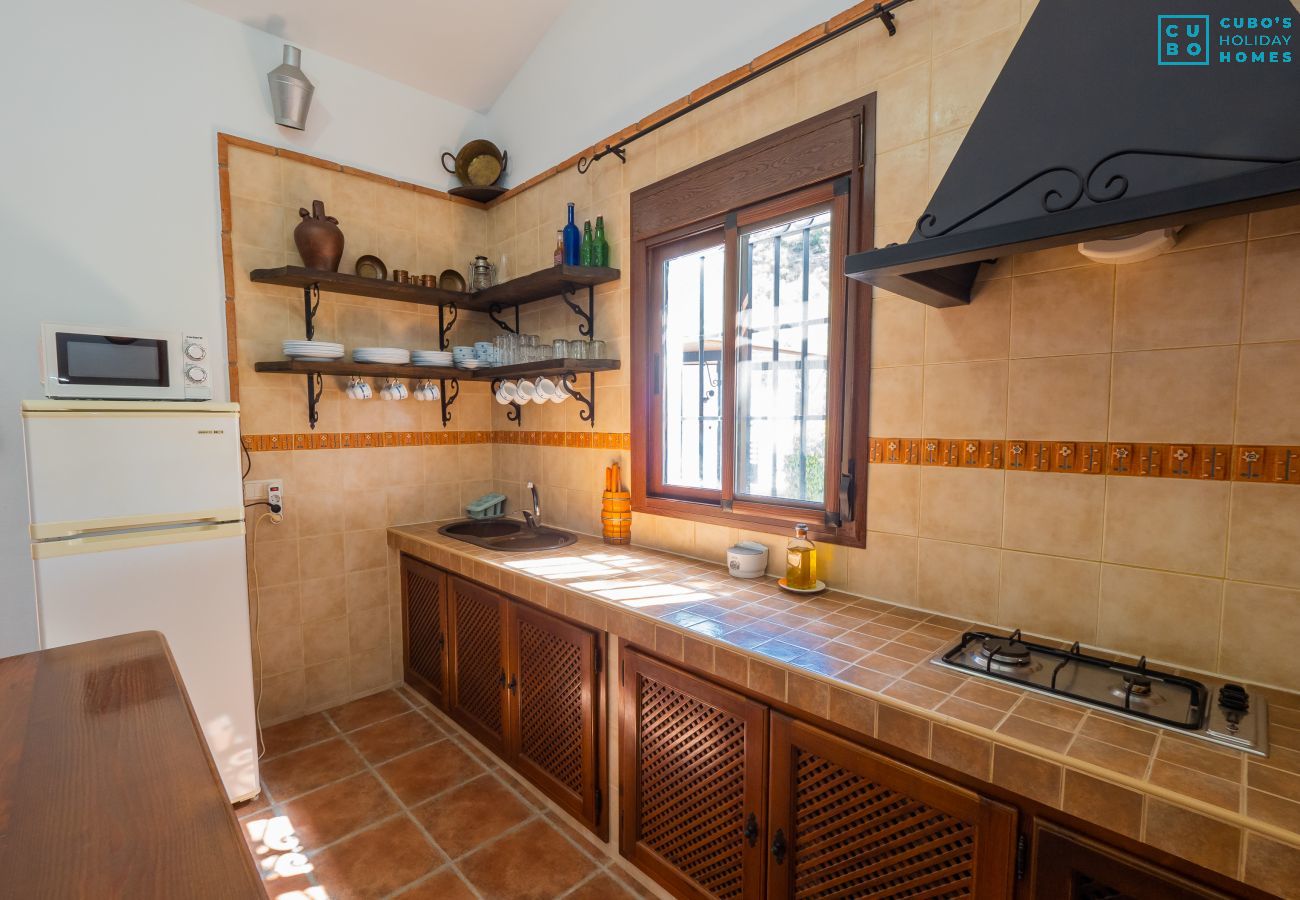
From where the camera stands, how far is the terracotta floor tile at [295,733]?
258 cm

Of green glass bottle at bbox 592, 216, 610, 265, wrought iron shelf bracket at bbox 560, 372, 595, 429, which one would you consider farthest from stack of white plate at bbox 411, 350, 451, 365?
green glass bottle at bbox 592, 216, 610, 265

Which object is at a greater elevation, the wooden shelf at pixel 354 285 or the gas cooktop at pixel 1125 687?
the wooden shelf at pixel 354 285

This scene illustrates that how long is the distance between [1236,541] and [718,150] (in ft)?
6.25

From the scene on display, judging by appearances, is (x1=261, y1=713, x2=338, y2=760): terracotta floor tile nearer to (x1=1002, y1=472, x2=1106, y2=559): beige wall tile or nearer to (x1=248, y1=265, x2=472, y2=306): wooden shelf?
(x1=248, y1=265, x2=472, y2=306): wooden shelf

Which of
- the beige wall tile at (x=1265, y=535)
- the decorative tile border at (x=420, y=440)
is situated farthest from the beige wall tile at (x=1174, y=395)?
the decorative tile border at (x=420, y=440)

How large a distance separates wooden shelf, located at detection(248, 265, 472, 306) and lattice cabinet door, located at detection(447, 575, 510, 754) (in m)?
1.42

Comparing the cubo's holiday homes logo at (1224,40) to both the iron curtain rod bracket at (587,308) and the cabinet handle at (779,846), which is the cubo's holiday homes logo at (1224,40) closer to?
the cabinet handle at (779,846)

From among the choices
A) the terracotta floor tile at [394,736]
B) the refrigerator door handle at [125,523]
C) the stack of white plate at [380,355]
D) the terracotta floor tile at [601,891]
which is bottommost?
the terracotta floor tile at [601,891]

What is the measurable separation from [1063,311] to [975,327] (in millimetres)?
197

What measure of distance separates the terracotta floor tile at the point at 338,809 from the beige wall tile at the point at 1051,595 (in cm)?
224

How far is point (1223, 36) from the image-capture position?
3.27 feet

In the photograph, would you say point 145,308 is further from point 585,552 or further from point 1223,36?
point 1223,36

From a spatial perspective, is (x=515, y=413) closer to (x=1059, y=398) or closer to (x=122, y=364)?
(x=122, y=364)

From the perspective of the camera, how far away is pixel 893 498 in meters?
1.74
